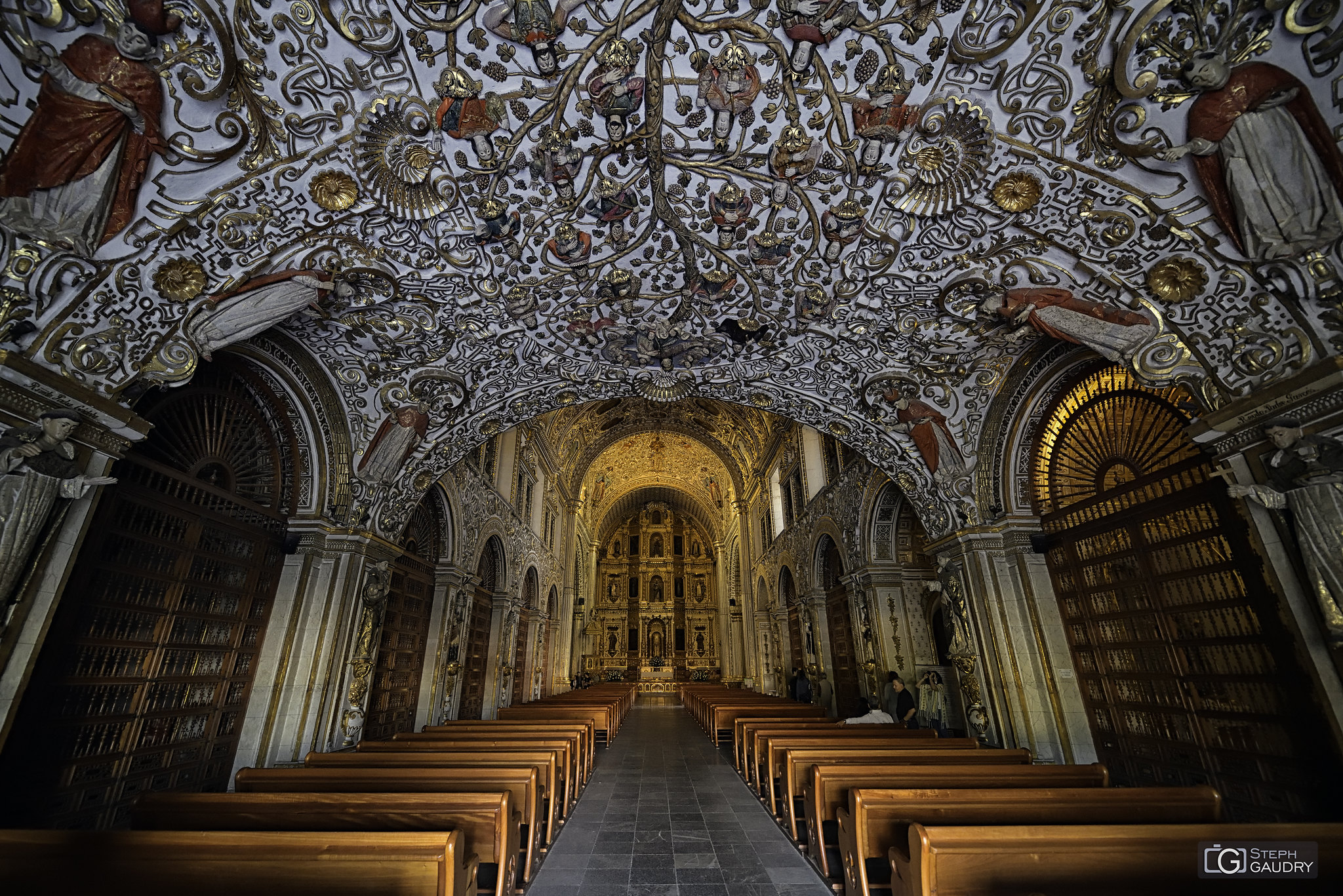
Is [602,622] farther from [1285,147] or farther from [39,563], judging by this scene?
[1285,147]

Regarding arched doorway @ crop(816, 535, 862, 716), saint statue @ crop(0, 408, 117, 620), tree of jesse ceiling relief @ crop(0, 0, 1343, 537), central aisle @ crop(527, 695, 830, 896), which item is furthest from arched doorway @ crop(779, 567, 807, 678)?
saint statue @ crop(0, 408, 117, 620)

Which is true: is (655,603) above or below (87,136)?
above

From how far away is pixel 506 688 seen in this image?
1298cm

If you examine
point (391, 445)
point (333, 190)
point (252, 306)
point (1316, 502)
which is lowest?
point (1316, 502)

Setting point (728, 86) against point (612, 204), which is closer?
point (728, 86)

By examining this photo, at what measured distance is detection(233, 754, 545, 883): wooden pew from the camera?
399cm

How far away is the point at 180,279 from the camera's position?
13.5ft

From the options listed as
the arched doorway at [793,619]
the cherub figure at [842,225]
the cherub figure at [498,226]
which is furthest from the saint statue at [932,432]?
the arched doorway at [793,619]

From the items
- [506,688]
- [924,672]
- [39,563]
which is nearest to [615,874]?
[39,563]

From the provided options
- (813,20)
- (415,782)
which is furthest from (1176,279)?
(415,782)

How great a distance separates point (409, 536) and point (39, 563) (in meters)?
5.30

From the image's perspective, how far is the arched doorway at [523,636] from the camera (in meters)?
14.1

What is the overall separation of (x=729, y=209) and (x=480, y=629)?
1035 centimetres

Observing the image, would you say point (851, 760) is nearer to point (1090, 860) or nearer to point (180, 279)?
point (1090, 860)
